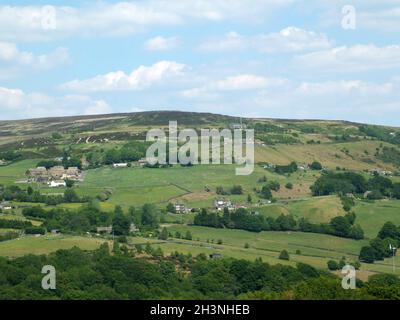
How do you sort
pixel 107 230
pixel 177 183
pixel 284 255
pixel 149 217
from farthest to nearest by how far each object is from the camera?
pixel 177 183 < pixel 149 217 < pixel 107 230 < pixel 284 255

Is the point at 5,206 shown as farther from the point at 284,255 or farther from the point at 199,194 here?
the point at 284,255

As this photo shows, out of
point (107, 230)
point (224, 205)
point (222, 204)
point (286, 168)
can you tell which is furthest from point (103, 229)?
point (286, 168)

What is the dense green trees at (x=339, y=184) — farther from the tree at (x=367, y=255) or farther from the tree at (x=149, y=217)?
the tree at (x=367, y=255)

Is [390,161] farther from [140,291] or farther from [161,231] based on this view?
[140,291]

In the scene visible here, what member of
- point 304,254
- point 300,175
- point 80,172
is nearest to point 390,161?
point 300,175

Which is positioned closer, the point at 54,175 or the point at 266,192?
the point at 266,192

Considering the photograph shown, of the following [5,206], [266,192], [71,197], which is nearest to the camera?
[5,206]
